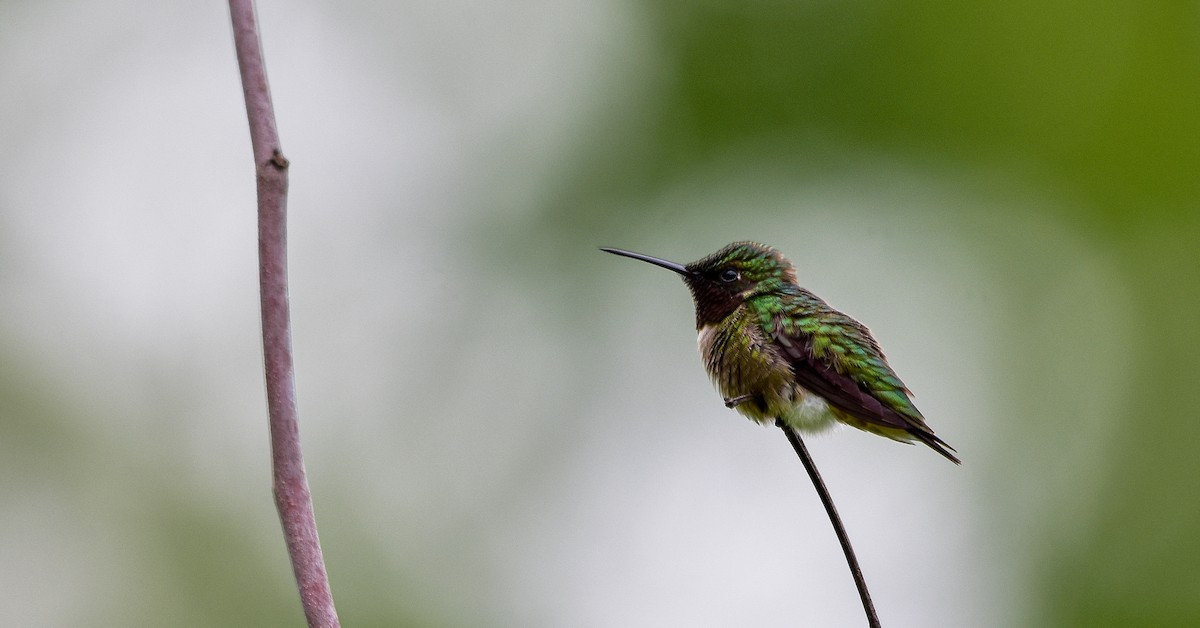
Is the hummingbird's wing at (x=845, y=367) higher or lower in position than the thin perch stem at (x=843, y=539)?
lower

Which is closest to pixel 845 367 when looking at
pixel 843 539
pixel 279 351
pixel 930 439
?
pixel 930 439

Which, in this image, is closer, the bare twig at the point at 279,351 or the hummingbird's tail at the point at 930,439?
the bare twig at the point at 279,351

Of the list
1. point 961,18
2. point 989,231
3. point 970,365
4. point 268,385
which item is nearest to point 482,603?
point 970,365

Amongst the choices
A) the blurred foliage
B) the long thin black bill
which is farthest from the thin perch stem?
the blurred foliage

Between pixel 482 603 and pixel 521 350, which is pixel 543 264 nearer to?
pixel 521 350

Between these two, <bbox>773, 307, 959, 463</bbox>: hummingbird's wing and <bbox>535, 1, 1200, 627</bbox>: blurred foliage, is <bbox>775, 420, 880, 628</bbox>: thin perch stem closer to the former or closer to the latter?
<bbox>773, 307, 959, 463</bbox>: hummingbird's wing

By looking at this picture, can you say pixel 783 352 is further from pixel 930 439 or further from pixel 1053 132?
pixel 1053 132

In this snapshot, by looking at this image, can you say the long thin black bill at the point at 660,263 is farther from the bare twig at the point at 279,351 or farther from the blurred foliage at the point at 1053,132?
the blurred foliage at the point at 1053,132

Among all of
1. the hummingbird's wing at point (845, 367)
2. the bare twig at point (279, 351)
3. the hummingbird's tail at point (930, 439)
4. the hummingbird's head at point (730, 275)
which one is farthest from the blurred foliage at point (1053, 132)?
the bare twig at point (279, 351)
